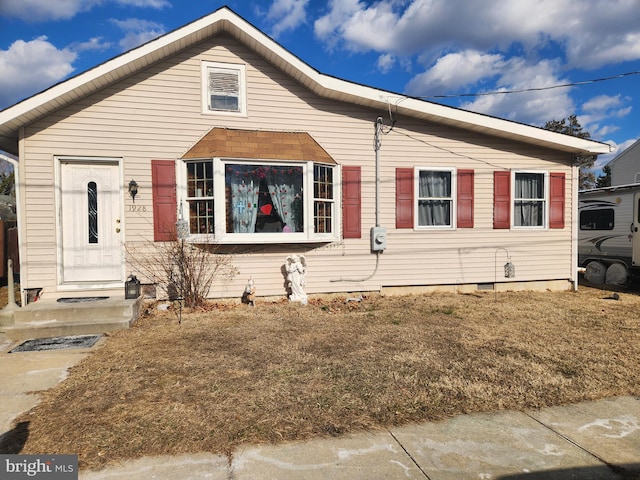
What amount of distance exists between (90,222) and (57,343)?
97.6 inches

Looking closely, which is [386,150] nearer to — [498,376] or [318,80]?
[318,80]

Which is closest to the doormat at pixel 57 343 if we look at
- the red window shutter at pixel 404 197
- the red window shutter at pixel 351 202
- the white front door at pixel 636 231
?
the red window shutter at pixel 351 202

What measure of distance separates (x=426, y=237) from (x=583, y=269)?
245 inches

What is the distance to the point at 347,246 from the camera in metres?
7.77

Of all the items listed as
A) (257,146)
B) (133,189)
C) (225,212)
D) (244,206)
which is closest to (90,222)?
(133,189)

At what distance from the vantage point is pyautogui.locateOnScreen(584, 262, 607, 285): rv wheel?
1005 centimetres

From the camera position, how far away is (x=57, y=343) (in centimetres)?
496

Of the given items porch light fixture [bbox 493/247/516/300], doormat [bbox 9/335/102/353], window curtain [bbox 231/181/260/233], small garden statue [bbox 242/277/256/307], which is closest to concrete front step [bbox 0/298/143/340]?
doormat [bbox 9/335/102/353]

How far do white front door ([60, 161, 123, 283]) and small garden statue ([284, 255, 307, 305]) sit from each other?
9.72 ft

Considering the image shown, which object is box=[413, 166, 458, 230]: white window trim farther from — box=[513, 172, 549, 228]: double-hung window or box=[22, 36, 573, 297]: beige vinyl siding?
box=[513, 172, 549, 228]: double-hung window

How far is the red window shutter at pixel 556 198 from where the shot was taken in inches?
340

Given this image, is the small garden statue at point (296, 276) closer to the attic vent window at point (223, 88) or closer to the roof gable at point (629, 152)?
the attic vent window at point (223, 88)

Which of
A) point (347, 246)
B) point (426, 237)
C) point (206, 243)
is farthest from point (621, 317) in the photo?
point (206, 243)

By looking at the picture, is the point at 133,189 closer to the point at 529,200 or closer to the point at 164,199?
the point at 164,199
